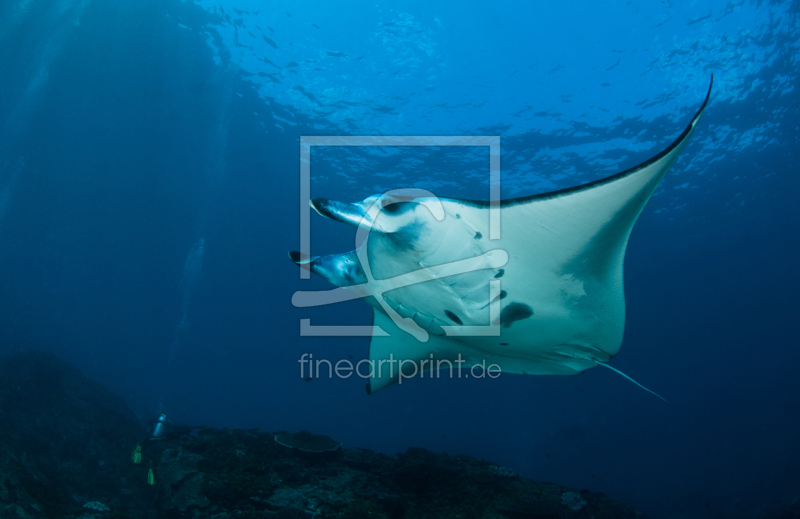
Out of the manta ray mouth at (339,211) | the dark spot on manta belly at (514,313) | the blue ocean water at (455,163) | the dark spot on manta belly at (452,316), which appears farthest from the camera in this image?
the blue ocean water at (455,163)

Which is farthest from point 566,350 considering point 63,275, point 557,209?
point 63,275

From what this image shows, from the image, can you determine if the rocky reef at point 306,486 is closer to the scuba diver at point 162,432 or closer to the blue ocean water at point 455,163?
the scuba diver at point 162,432

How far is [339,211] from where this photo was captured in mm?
2072

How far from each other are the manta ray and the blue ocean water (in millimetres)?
13210

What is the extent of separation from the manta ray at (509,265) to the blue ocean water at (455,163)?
1321cm

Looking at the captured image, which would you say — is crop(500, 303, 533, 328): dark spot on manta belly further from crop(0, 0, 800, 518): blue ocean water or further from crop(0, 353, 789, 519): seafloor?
crop(0, 0, 800, 518): blue ocean water

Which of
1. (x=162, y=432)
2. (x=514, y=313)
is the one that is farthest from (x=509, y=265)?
(x=162, y=432)

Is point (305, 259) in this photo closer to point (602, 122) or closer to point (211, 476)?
point (211, 476)

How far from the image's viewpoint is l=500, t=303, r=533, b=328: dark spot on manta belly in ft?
9.48

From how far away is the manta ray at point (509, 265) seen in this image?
2.06 m

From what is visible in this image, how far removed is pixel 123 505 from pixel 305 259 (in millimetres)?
9795

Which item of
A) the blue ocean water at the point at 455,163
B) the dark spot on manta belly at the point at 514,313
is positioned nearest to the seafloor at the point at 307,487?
the dark spot on manta belly at the point at 514,313

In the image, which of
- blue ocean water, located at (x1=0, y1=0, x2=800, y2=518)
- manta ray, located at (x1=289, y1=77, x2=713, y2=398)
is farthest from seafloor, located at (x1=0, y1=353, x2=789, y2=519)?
blue ocean water, located at (x1=0, y1=0, x2=800, y2=518)

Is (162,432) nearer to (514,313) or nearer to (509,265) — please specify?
(514,313)
